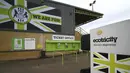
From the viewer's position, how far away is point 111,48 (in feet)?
6.85

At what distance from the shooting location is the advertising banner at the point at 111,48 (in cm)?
187

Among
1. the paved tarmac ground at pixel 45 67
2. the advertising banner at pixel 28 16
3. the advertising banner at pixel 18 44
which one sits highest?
the advertising banner at pixel 28 16

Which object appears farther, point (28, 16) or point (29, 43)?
point (28, 16)

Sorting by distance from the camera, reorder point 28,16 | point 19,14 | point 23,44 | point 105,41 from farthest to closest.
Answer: point 28,16 → point 19,14 → point 23,44 → point 105,41

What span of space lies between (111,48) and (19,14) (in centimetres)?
1228

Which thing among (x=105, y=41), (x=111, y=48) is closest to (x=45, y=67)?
(x=105, y=41)

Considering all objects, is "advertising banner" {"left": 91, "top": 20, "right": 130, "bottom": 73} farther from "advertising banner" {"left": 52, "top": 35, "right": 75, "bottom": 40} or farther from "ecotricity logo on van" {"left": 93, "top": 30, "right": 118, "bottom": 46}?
"advertising banner" {"left": 52, "top": 35, "right": 75, "bottom": 40}

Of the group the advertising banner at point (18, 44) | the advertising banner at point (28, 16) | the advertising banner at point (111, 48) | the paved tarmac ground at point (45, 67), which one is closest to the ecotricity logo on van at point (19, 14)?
the advertising banner at point (28, 16)

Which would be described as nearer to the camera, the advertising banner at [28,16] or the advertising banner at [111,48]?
the advertising banner at [111,48]

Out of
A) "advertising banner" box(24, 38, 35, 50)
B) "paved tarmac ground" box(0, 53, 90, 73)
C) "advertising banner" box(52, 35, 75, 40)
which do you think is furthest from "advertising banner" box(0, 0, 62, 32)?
"paved tarmac ground" box(0, 53, 90, 73)

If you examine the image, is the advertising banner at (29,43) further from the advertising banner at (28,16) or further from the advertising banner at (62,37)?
the advertising banner at (62,37)

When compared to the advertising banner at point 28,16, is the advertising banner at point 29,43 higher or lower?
lower

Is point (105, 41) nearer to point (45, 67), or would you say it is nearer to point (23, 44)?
point (45, 67)

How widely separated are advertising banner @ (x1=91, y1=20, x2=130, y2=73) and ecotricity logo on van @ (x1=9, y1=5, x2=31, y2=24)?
37.7ft
